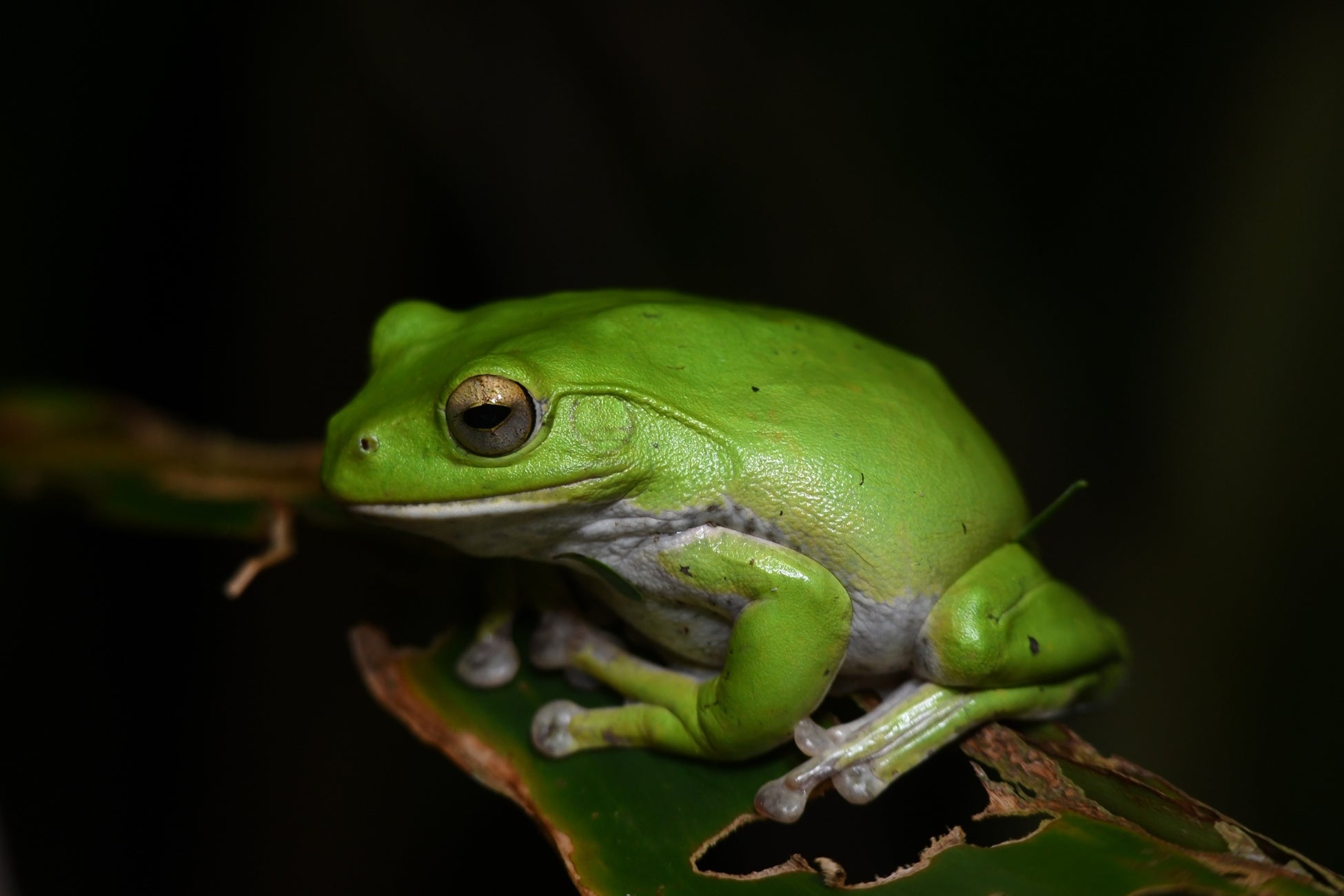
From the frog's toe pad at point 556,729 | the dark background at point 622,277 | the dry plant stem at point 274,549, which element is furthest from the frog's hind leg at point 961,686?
the dark background at point 622,277

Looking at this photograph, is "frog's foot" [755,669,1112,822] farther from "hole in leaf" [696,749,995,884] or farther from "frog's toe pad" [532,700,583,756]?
"hole in leaf" [696,749,995,884]

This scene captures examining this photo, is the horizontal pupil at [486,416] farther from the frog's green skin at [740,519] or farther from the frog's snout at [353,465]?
the frog's snout at [353,465]

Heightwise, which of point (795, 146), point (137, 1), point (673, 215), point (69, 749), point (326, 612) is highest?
point (137, 1)

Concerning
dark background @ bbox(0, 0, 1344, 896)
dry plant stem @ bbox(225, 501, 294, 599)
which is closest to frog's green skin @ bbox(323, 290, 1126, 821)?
dry plant stem @ bbox(225, 501, 294, 599)

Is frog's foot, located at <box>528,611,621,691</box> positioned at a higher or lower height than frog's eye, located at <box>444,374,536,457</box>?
lower

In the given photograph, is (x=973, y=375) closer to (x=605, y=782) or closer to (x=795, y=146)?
(x=795, y=146)

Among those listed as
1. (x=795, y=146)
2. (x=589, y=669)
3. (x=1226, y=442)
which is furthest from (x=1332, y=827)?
(x=795, y=146)

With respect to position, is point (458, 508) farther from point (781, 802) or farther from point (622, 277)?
point (622, 277)
